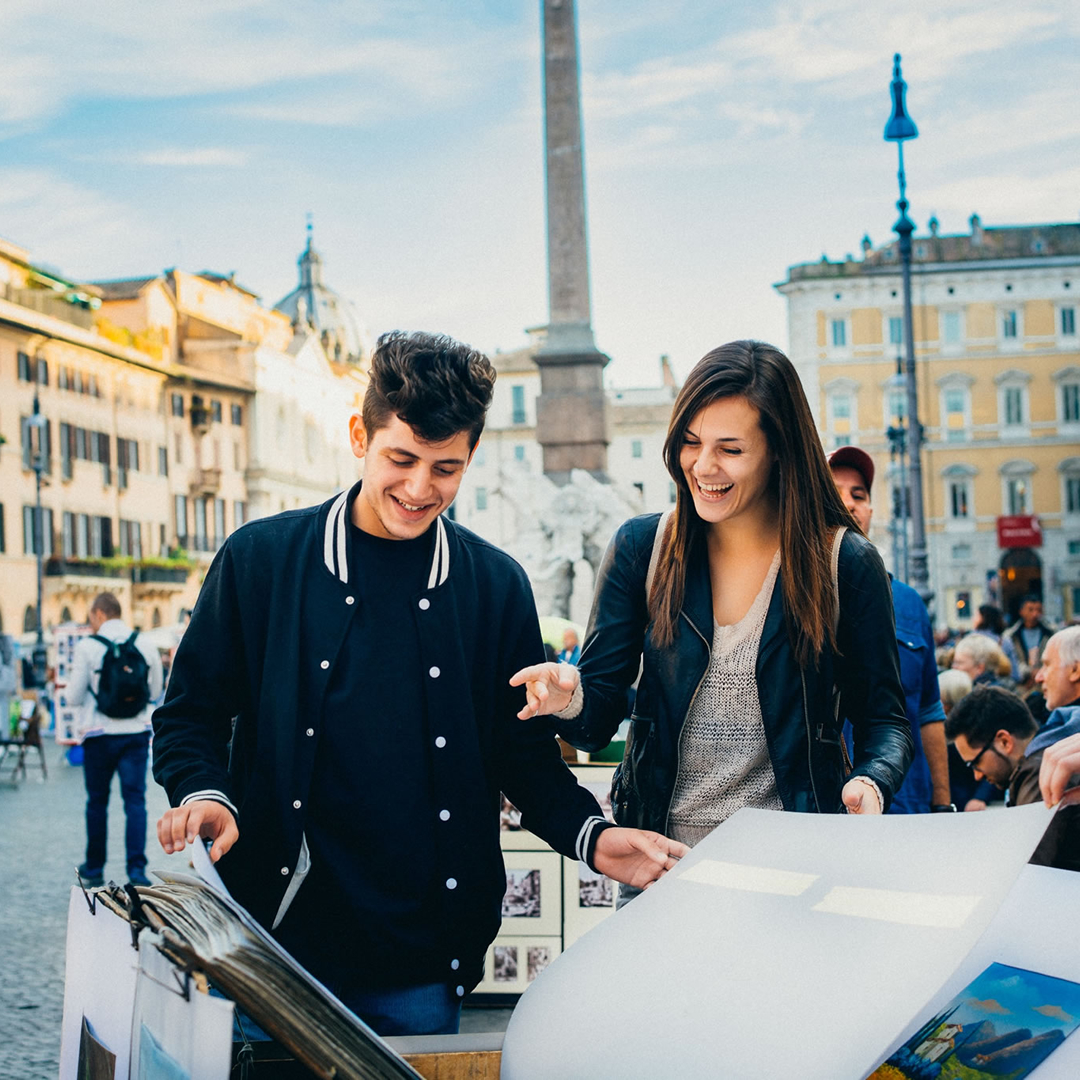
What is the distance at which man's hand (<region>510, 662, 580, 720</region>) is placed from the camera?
6.82ft

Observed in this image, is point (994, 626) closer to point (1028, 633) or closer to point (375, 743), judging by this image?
point (1028, 633)

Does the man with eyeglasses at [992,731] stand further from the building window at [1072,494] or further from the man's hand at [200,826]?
the building window at [1072,494]

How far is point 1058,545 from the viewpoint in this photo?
58.9 metres

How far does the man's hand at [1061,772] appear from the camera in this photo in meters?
1.66

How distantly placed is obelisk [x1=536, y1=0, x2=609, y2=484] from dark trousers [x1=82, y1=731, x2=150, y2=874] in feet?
38.0

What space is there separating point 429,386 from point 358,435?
0.78 feet

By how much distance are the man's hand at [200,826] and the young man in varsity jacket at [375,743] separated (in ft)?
0.10

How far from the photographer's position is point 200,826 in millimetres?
1969

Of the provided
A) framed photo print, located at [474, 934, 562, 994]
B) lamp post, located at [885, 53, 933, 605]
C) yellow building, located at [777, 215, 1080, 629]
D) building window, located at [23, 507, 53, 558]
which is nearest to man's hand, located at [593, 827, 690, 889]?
framed photo print, located at [474, 934, 562, 994]

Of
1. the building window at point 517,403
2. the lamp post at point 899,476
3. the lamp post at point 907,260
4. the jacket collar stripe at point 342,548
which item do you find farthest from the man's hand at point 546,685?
the building window at point 517,403

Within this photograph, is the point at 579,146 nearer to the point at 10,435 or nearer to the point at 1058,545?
the point at 10,435

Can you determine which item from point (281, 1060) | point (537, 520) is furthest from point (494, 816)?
point (537, 520)

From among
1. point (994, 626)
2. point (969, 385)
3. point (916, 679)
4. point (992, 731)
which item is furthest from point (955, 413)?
point (916, 679)

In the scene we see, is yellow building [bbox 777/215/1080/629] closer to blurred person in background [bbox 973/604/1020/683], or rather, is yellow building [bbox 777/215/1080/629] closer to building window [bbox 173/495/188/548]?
building window [bbox 173/495/188/548]
